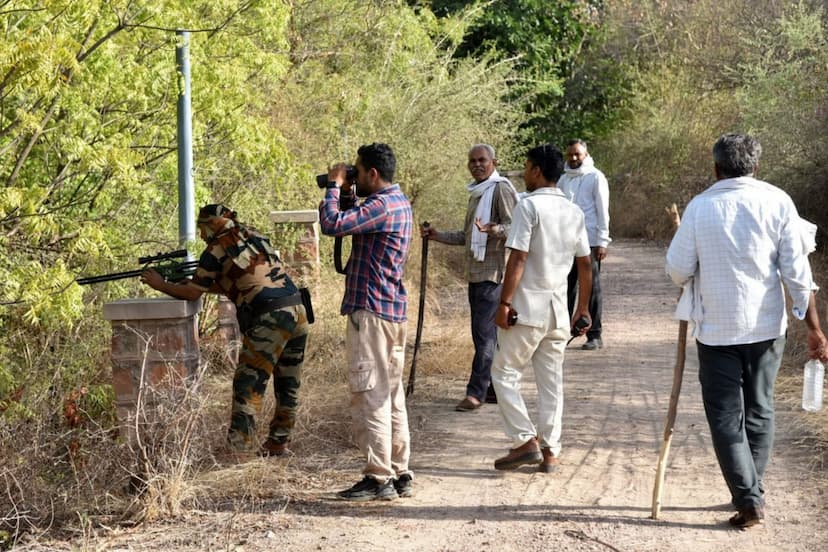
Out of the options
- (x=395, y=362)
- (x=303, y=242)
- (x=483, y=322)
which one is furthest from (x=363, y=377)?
(x=303, y=242)

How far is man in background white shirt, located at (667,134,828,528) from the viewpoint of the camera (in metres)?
5.75

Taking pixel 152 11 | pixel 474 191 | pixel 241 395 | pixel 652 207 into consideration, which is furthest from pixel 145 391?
pixel 652 207

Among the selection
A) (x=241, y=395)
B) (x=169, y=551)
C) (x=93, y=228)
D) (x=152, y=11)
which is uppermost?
(x=152, y=11)

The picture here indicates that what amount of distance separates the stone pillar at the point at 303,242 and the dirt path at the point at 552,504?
3.44 m

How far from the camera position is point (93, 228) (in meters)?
6.79

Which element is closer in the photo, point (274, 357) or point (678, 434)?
point (274, 357)

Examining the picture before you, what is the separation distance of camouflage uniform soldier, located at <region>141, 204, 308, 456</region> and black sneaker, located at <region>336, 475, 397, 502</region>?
881 millimetres

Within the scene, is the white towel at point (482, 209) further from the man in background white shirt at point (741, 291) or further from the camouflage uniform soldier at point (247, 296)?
the man in background white shirt at point (741, 291)

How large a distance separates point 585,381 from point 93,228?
4.49m

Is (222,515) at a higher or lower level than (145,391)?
lower

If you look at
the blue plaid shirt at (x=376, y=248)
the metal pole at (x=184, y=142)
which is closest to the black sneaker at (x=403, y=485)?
the blue plaid shirt at (x=376, y=248)

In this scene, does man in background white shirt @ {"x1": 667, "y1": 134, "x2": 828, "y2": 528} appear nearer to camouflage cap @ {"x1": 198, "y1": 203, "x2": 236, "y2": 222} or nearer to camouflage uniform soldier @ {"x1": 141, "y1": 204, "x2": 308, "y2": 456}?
camouflage uniform soldier @ {"x1": 141, "y1": 204, "x2": 308, "y2": 456}

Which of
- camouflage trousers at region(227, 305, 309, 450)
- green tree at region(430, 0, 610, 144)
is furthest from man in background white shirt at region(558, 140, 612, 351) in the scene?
green tree at region(430, 0, 610, 144)

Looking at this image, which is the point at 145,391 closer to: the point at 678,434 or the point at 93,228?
the point at 93,228
